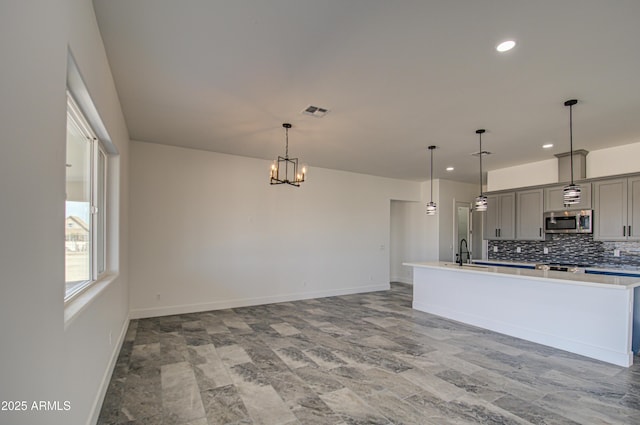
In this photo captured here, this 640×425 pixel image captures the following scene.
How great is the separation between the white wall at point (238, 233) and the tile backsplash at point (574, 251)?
3139mm

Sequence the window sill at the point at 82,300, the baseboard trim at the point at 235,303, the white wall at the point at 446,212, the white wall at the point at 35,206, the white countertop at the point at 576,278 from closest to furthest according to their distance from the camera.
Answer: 1. the white wall at the point at 35,206
2. the window sill at the point at 82,300
3. the white countertop at the point at 576,278
4. the baseboard trim at the point at 235,303
5. the white wall at the point at 446,212

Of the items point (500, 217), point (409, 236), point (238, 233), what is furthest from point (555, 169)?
point (238, 233)

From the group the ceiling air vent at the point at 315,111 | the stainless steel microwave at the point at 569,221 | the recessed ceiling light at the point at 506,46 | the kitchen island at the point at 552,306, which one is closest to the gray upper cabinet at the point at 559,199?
the stainless steel microwave at the point at 569,221

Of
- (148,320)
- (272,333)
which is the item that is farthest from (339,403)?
(148,320)

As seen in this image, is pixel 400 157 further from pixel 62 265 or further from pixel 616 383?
pixel 62 265

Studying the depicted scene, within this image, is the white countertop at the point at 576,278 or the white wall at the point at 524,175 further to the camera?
the white wall at the point at 524,175

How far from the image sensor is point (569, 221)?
19.2 ft

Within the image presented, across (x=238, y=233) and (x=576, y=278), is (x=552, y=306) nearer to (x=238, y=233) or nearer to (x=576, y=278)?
(x=576, y=278)

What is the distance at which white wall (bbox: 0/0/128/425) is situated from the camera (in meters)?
1.03

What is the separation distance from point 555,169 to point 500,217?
1.45 meters

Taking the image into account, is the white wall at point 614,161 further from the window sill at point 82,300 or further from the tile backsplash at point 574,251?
the window sill at point 82,300

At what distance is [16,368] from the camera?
3.51 feet

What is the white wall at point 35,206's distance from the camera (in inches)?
40.6

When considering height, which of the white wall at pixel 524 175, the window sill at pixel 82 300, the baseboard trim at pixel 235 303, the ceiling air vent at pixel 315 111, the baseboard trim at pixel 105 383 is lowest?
the baseboard trim at pixel 235 303
